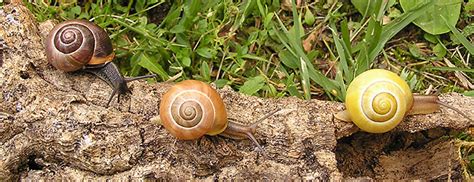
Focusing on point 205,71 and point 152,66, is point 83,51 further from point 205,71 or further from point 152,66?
point 205,71

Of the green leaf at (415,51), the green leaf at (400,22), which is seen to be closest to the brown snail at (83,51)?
the green leaf at (400,22)

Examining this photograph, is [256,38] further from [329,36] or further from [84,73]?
[84,73]

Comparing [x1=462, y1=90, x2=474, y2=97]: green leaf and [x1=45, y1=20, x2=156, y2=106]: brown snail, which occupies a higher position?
[x1=462, y1=90, x2=474, y2=97]: green leaf

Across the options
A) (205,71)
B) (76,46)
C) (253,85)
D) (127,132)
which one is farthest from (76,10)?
(127,132)

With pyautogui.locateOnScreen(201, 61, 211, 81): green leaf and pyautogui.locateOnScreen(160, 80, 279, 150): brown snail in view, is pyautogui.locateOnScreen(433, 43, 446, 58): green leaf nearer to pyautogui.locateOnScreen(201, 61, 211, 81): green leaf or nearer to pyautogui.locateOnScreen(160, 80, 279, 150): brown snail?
pyautogui.locateOnScreen(201, 61, 211, 81): green leaf

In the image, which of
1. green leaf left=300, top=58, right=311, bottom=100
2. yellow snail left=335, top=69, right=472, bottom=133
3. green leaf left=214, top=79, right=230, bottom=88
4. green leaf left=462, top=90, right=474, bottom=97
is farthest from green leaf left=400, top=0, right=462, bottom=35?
green leaf left=214, top=79, right=230, bottom=88

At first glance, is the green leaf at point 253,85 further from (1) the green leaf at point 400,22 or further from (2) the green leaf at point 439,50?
(2) the green leaf at point 439,50

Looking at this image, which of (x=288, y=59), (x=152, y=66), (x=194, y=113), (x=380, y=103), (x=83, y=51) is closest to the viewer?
(x=194, y=113)
